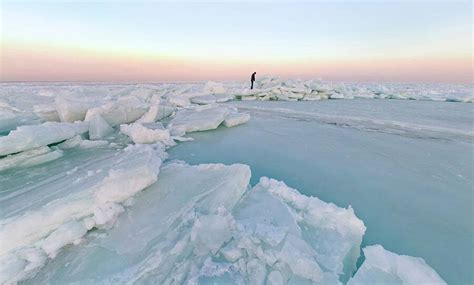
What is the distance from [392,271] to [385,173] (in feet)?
6.19

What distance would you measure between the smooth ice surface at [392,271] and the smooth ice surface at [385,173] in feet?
0.80

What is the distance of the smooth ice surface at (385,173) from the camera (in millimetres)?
1896

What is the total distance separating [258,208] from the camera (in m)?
2.08

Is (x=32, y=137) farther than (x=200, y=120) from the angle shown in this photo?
No

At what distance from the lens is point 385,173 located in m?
3.15

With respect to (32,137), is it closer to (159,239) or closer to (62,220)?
(62,220)

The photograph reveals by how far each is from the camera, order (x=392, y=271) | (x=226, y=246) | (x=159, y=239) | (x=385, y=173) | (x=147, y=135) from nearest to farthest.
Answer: (x=392, y=271) < (x=226, y=246) < (x=159, y=239) < (x=385, y=173) < (x=147, y=135)

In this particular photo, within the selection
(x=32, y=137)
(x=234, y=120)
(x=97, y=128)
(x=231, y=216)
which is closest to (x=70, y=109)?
(x=97, y=128)

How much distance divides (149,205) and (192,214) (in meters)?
0.43

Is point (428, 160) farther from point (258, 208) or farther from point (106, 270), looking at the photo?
point (106, 270)

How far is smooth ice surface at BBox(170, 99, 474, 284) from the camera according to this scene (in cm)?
190

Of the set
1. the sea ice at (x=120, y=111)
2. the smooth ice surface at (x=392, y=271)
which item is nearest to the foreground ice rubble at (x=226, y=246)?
the smooth ice surface at (x=392, y=271)

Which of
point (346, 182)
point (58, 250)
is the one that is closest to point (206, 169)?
point (58, 250)

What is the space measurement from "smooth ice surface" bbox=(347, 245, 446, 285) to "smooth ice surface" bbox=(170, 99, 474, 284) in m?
0.25
